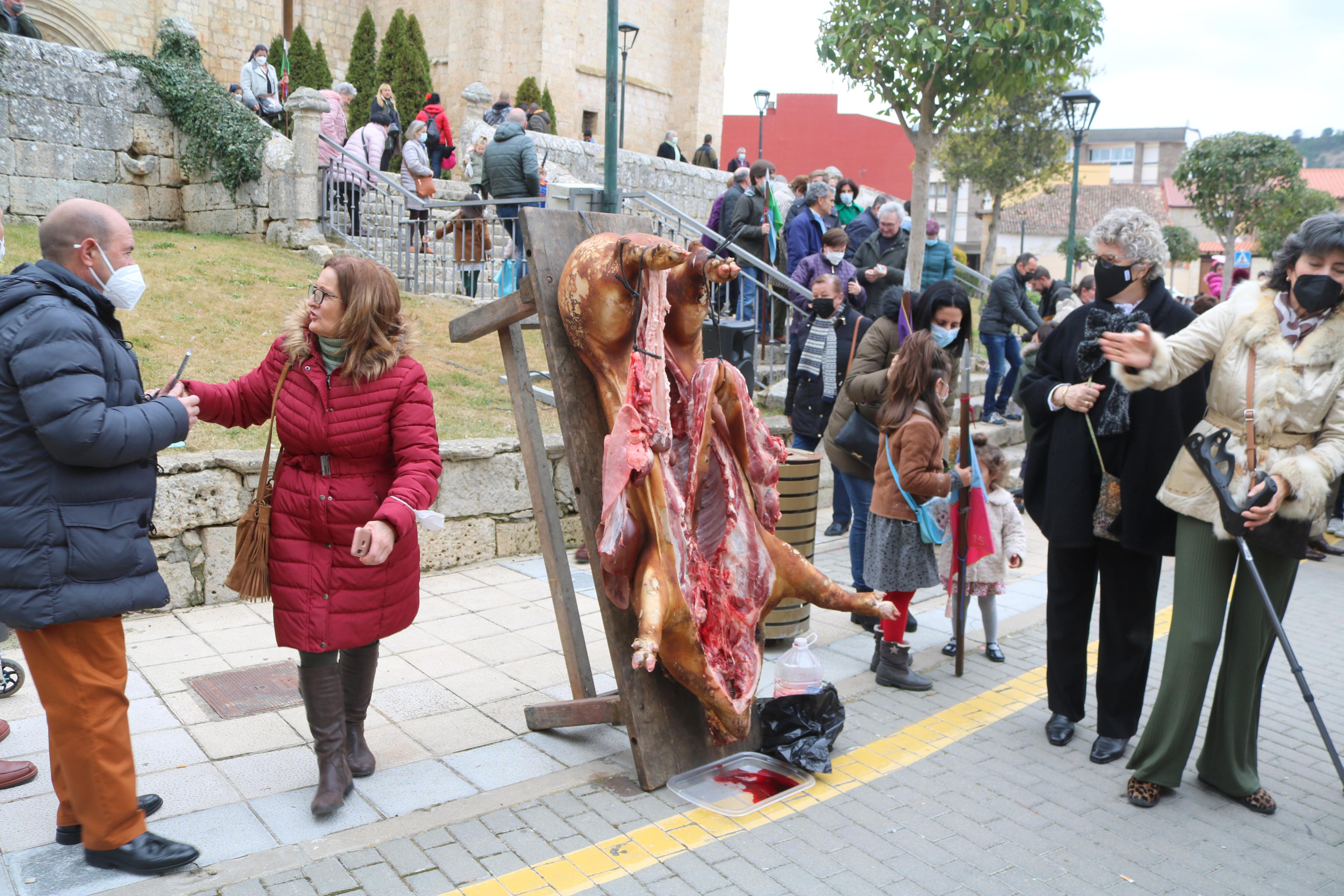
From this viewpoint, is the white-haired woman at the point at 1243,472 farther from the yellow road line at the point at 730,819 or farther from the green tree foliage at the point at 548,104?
the green tree foliage at the point at 548,104

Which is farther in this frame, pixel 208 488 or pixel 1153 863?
pixel 208 488

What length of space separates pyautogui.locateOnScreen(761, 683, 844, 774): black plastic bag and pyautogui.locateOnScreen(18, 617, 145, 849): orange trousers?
2.30m

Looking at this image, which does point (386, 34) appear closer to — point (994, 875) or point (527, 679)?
point (527, 679)

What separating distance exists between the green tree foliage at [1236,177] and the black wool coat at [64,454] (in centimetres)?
3531

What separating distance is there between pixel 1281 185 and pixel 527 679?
3738 centimetres

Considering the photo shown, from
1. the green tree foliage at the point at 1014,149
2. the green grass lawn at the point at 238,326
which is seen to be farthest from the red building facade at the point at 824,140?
the green grass lawn at the point at 238,326

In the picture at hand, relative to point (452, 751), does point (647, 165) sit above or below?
above

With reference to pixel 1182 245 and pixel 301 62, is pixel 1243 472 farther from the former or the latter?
pixel 1182 245

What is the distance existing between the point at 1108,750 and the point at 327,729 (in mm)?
3189

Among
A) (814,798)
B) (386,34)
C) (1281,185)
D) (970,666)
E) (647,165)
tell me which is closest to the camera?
(814,798)

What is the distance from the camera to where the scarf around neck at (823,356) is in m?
7.54

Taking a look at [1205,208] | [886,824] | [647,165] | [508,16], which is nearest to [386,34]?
[508,16]

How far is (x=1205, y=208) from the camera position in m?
34.8

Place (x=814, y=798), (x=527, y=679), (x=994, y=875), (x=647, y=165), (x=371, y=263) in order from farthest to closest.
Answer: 1. (x=647, y=165)
2. (x=527, y=679)
3. (x=814, y=798)
4. (x=371, y=263)
5. (x=994, y=875)
